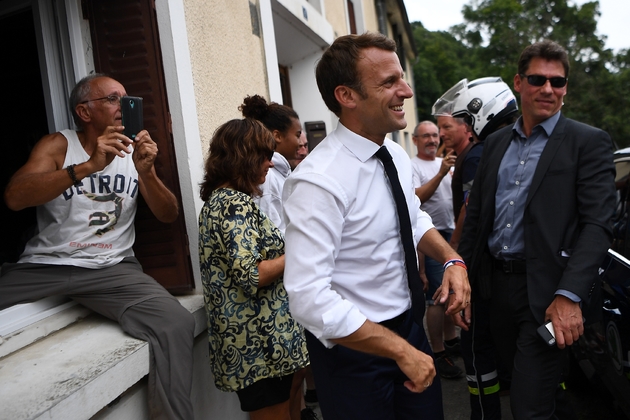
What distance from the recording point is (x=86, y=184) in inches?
104

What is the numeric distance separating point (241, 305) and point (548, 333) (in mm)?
1361

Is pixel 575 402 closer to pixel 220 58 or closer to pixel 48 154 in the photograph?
pixel 220 58

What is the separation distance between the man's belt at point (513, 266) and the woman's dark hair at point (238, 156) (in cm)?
124

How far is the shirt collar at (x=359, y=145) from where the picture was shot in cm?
188

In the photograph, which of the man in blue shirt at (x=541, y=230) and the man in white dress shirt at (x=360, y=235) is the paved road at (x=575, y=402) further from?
the man in white dress shirt at (x=360, y=235)

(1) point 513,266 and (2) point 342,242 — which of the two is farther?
(1) point 513,266

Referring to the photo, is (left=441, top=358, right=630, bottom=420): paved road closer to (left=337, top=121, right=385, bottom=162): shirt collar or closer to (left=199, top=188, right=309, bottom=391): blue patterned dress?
(left=199, top=188, right=309, bottom=391): blue patterned dress

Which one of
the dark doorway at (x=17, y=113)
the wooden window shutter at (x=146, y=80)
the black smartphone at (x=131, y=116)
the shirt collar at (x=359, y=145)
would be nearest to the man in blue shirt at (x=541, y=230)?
the shirt collar at (x=359, y=145)

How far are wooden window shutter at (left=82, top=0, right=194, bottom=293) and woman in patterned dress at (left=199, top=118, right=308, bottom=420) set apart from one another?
54 cm

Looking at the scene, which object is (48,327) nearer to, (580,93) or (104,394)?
(104,394)

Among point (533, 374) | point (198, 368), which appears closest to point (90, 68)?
point (198, 368)

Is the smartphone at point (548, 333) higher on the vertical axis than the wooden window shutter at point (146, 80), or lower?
lower

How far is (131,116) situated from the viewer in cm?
255

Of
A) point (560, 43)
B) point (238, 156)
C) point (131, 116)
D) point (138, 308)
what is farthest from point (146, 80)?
point (560, 43)
